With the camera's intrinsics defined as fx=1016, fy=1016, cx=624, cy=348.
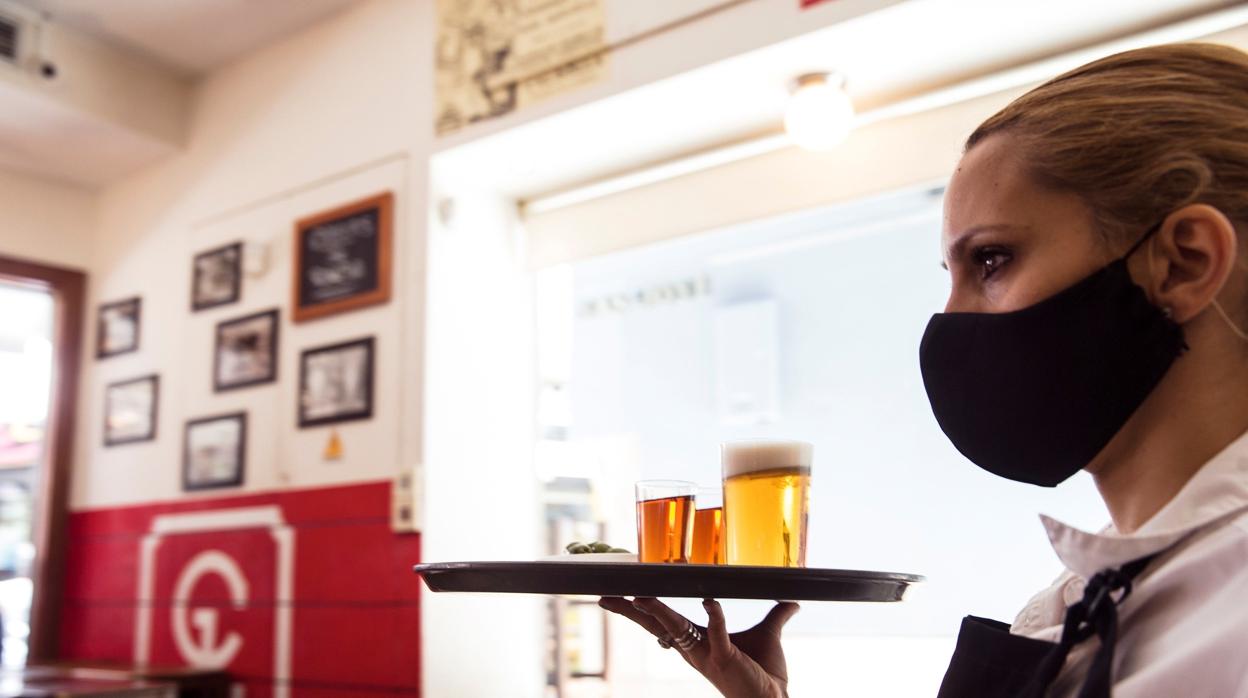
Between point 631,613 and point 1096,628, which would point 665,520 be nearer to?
point 631,613

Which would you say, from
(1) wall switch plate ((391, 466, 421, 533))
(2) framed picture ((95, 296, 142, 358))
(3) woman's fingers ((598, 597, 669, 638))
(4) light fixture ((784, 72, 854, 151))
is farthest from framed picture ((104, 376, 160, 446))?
(3) woman's fingers ((598, 597, 669, 638))

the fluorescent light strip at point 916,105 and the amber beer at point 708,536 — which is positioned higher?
the fluorescent light strip at point 916,105

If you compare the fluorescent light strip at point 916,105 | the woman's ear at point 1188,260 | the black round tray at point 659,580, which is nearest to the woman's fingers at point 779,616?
the black round tray at point 659,580

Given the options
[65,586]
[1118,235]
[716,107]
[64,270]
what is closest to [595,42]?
[716,107]

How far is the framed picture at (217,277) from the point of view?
327 cm

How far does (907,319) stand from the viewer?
2.30 meters

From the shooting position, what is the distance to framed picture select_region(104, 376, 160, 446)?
3.50 m

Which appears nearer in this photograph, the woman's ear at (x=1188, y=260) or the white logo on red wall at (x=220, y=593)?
the woman's ear at (x=1188, y=260)

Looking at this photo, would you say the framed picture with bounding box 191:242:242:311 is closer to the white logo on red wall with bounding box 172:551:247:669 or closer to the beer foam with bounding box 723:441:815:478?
the white logo on red wall with bounding box 172:551:247:669

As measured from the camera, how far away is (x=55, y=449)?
3.72 metres

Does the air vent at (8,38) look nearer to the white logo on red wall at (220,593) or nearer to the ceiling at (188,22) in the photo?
the ceiling at (188,22)

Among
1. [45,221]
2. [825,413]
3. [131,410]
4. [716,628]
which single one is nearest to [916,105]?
[825,413]

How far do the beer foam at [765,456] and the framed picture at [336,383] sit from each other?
5.69 ft

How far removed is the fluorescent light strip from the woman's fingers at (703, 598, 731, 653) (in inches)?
44.2
